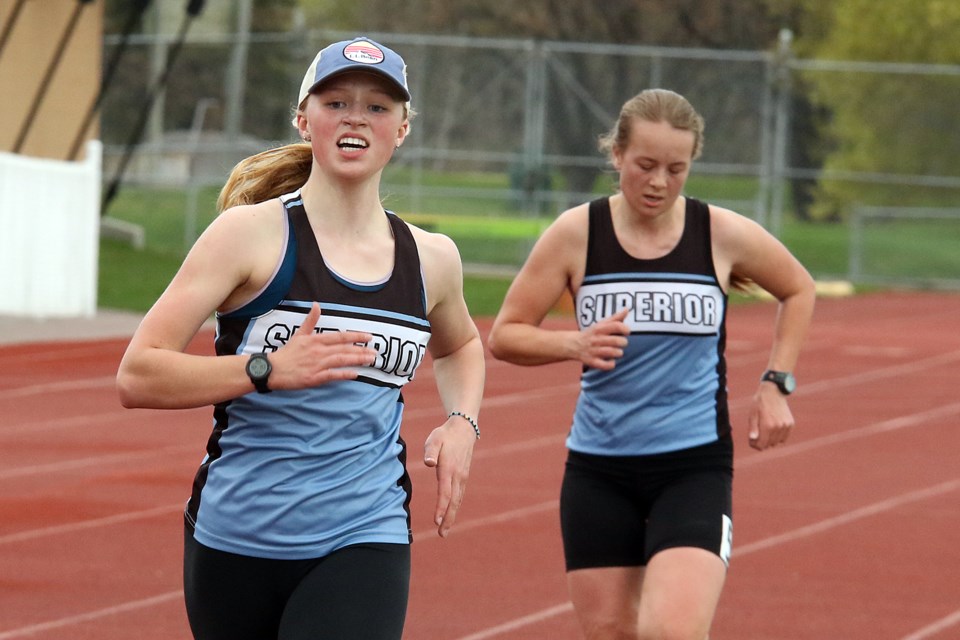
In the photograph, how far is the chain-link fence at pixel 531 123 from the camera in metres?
26.6

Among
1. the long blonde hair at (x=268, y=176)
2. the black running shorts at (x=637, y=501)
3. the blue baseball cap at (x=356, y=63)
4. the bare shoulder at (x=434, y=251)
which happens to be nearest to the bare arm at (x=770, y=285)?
the black running shorts at (x=637, y=501)

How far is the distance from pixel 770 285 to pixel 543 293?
0.72m

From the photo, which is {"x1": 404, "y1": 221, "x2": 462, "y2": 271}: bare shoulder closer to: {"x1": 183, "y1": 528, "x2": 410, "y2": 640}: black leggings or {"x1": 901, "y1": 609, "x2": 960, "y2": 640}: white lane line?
{"x1": 183, "y1": 528, "x2": 410, "y2": 640}: black leggings

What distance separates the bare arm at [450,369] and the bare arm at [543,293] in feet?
3.41

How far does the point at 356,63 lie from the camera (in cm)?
347

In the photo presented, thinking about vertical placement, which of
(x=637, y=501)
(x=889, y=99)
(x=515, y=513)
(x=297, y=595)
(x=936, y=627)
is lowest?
(x=515, y=513)

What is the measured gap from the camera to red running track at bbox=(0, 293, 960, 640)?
23.5ft

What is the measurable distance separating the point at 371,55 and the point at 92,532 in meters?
5.73

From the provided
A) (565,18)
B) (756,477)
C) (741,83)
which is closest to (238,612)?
(756,477)

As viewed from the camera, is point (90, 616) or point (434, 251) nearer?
point (434, 251)

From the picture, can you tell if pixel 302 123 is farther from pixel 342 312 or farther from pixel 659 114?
pixel 659 114

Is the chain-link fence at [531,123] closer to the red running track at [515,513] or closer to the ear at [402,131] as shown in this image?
the red running track at [515,513]

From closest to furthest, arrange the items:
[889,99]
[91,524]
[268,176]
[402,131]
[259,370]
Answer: [259,370] → [402,131] → [268,176] → [91,524] → [889,99]

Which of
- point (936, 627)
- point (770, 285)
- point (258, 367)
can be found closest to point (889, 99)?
point (936, 627)
